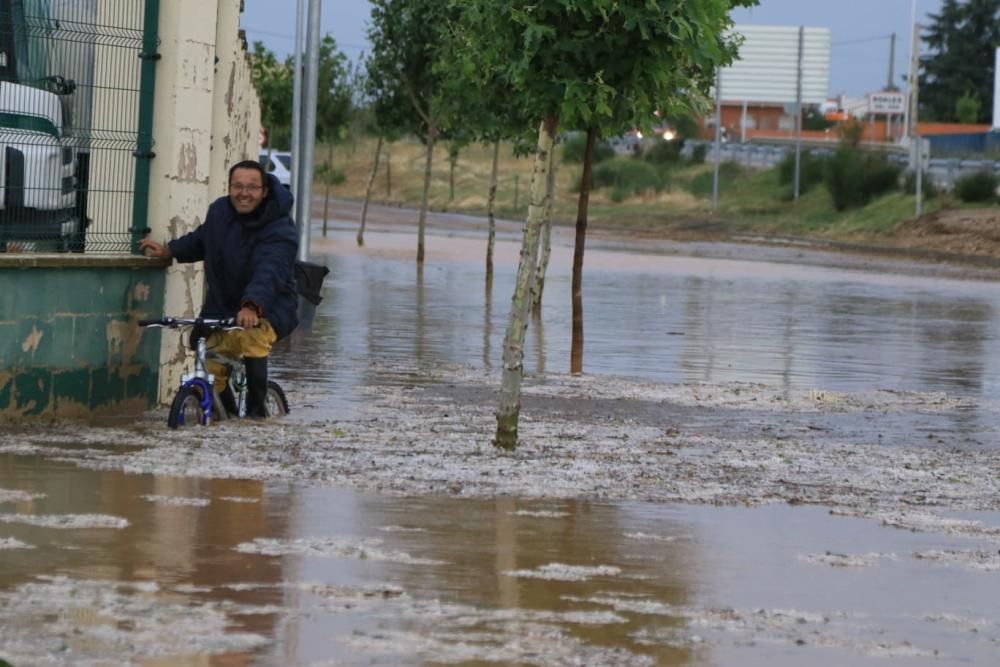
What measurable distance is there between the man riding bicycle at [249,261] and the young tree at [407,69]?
22260mm

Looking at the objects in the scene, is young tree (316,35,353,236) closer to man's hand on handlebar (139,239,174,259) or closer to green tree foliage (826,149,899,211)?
green tree foliage (826,149,899,211)

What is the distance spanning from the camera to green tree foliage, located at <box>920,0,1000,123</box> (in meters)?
109

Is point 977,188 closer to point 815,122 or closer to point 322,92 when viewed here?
point 322,92

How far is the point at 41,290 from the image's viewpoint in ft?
36.6

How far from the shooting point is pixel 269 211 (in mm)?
10961

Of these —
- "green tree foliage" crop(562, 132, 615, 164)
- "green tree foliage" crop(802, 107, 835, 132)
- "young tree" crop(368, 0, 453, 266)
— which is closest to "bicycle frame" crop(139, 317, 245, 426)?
"young tree" crop(368, 0, 453, 266)

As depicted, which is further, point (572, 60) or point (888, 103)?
point (888, 103)

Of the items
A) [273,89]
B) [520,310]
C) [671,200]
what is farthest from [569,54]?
[671,200]

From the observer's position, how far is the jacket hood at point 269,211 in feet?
35.9

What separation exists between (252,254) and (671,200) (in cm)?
6496

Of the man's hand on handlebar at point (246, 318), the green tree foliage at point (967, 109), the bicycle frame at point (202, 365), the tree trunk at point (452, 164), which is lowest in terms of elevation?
the bicycle frame at point (202, 365)

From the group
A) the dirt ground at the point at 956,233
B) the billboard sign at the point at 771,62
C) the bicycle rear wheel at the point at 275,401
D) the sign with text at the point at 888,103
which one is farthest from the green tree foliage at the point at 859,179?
the bicycle rear wheel at the point at 275,401

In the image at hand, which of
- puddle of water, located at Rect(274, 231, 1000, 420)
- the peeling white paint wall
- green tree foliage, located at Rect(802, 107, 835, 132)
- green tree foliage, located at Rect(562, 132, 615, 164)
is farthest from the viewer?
green tree foliage, located at Rect(802, 107, 835, 132)

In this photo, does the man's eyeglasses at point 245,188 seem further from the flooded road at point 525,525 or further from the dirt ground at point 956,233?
the dirt ground at point 956,233
